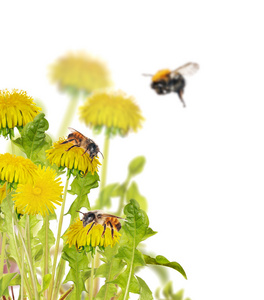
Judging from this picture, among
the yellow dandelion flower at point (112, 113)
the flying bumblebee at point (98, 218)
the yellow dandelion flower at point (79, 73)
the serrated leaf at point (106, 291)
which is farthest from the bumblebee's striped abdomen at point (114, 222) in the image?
the yellow dandelion flower at point (79, 73)

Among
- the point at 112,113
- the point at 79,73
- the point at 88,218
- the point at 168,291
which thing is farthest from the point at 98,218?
the point at 79,73

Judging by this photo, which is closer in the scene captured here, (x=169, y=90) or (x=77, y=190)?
(x=77, y=190)

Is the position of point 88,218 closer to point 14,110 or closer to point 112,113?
point 14,110

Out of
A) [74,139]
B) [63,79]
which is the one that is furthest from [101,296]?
[63,79]

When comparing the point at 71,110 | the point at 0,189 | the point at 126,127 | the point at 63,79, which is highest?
the point at 63,79

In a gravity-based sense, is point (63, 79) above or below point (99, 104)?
above

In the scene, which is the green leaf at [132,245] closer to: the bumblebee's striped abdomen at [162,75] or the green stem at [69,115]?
the bumblebee's striped abdomen at [162,75]

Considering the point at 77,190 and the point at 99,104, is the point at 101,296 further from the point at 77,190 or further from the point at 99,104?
the point at 99,104
